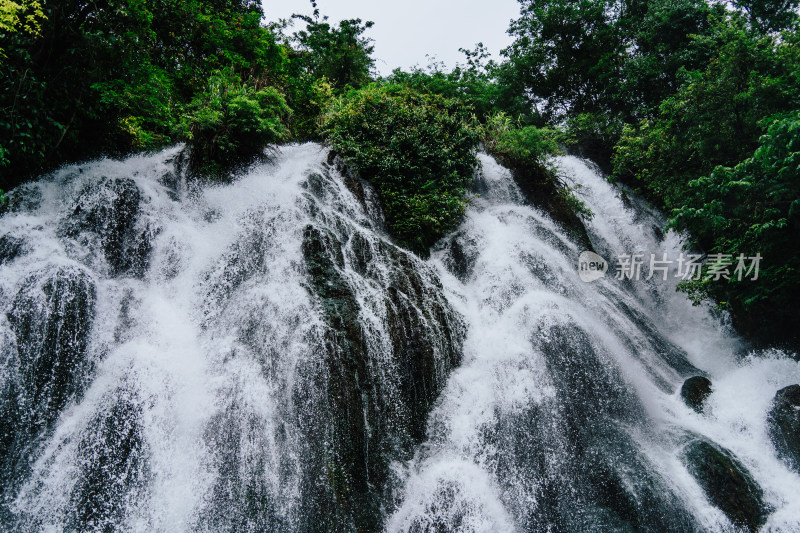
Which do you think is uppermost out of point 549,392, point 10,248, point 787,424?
point 787,424

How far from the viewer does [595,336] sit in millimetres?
7566

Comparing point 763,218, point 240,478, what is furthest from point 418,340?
point 763,218

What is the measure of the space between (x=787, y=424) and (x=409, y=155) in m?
9.43

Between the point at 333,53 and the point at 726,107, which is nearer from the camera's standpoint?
the point at 726,107

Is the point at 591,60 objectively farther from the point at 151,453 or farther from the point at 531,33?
the point at 151,453

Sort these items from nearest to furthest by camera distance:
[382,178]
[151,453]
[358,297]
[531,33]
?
[151,453]
[358,297]
[382,178]
[531,33]

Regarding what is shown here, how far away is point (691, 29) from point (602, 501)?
18090 mm

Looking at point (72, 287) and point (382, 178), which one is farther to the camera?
point (382, 178)

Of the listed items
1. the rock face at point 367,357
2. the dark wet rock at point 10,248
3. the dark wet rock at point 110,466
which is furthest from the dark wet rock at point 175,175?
the dark wet rock at point 110,466

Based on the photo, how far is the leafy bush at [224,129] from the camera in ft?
29.4

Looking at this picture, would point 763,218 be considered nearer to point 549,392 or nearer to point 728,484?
point 728,484

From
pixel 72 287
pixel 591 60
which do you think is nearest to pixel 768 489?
pixel 72 287

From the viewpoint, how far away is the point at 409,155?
10594 millimetres

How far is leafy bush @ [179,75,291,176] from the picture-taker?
895 cm
